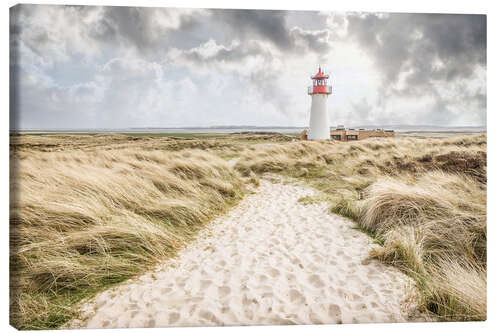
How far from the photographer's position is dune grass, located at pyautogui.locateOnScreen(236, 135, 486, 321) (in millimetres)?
2418

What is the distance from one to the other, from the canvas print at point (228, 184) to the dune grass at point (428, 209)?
24 millimetres

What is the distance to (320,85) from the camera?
396cm

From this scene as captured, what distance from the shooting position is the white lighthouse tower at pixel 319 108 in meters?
3.53

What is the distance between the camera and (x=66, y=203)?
9.27ft

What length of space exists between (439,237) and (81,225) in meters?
3.45

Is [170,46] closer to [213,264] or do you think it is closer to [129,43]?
[129,43]

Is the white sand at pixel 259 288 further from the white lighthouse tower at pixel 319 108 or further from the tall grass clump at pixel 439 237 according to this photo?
the white lighthouse tower at pixel 319 108

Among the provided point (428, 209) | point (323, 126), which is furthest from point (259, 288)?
point (323, 126)

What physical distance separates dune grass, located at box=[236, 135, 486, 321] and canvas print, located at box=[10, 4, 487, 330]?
24 millimetres

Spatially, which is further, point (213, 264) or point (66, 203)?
point (66, 203)

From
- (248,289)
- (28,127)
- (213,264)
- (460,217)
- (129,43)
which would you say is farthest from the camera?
(129,43)

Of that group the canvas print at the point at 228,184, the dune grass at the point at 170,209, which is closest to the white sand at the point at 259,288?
the canvas print at the point at 228,184

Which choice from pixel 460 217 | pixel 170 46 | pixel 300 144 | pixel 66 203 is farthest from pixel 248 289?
pixel 300 144
